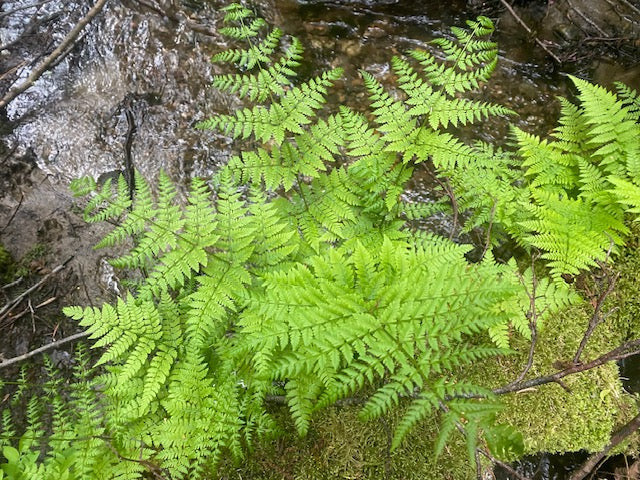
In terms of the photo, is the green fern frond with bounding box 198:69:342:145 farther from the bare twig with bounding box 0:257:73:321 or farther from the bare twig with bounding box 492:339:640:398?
the bare twig with bounding box 492:339:640:398

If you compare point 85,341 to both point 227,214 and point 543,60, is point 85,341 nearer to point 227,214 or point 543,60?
point 227,214

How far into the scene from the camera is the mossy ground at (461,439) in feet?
10.3

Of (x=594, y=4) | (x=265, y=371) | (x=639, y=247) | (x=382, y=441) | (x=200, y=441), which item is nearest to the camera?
(x=265, y=371)

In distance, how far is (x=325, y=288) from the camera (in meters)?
2.76

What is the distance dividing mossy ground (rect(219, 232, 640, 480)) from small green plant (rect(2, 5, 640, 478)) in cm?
17

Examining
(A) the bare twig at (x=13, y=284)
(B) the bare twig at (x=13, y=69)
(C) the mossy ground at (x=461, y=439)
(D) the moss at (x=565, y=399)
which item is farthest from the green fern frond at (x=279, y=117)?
(B) the bare twig at (x=13, y=69)

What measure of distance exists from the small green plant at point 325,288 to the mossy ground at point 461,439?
0.54 ft

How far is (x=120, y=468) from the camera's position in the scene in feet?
9.91

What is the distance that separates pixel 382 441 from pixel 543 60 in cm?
496

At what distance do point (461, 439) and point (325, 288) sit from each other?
1.59 metres

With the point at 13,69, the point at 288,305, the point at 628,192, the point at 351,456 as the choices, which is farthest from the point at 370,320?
the point at 13,69

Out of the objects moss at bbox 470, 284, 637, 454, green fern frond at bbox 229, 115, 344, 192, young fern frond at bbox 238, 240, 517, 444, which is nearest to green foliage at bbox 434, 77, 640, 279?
moss at bbox 470, 284, 637, 454

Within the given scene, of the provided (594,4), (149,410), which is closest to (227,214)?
(149,410)

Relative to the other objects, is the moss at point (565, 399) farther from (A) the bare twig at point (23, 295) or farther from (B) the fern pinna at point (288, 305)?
(A) the bare twig at point (23, 295)
